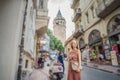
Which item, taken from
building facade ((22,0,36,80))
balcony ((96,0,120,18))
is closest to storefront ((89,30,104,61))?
balcony ((96,0,120,18))

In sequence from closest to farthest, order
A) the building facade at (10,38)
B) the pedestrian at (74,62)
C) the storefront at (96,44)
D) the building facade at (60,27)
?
the building facade at (10,38), the pedestrian at (74,62), the storefront at (96,44), the building facade at (60,27)

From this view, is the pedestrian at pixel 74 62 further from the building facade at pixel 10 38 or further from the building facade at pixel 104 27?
the building facade at pixel 104 27

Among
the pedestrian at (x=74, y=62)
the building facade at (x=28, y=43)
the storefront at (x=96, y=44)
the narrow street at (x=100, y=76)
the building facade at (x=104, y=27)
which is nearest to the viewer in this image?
the pedestrian at (x=74, y=62)

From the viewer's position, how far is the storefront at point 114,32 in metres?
10.6

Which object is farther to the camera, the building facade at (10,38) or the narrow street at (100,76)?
the narrow street at (100,76)

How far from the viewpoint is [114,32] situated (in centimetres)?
1095

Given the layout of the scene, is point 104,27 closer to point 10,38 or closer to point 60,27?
point 10,38

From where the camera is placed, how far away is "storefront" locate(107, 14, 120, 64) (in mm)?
10645

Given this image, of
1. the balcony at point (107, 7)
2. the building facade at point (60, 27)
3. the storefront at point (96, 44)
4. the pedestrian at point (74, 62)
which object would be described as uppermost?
the building facade at point (60, 27)

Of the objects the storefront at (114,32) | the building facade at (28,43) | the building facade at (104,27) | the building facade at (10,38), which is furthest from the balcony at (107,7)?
the building facade at (10,38)

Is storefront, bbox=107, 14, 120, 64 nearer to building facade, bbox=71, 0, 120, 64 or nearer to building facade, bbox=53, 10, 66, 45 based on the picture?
building facade, bbox=71, 0, 120, 64

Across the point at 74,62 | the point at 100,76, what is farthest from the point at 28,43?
the point at 100,76

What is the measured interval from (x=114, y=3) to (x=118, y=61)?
501 cm

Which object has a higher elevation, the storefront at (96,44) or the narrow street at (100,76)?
the storefront at (96,44)
